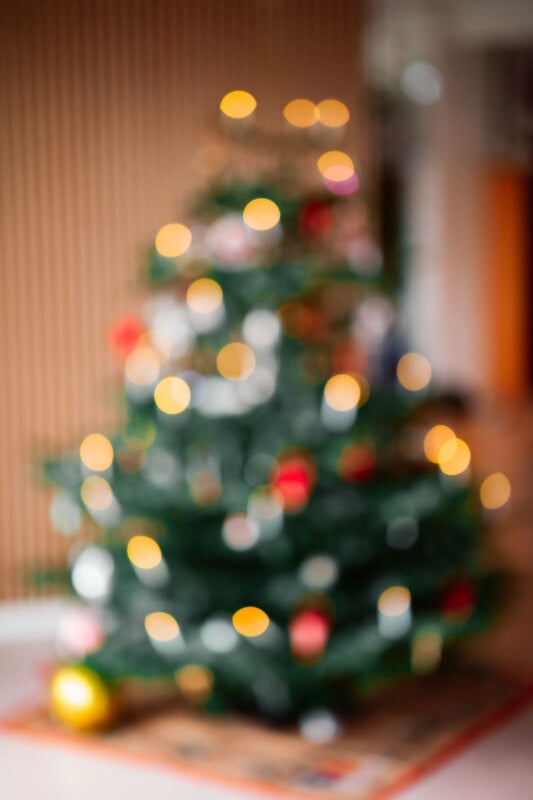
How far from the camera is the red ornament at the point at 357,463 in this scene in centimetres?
329

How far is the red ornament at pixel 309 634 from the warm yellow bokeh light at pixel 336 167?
1.31m

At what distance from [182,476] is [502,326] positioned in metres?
9.96

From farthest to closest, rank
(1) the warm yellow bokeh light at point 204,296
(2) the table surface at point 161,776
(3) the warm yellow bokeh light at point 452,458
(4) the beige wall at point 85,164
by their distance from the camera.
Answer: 1. (4) the beige wall at point 85,164
2. (3) the warm yellow bokeh light at point 452,458
3. (1) the warm yellow bokeh light at point 204,296
4. (2) the table surface at point 161,776

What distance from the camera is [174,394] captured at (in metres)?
3.35

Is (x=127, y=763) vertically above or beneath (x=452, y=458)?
beneath

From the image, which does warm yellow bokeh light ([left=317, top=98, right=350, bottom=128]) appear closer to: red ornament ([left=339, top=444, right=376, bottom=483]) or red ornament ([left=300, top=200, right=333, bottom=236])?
red ornament ([left=300, top=200, right=333, bottom=236])

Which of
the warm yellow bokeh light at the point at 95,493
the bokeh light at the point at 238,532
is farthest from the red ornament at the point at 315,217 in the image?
the warm yellow bokeh light at the point at 95,493

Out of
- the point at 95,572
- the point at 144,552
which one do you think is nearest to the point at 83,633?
the point at 95,572

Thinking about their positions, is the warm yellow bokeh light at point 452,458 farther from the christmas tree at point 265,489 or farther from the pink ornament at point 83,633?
the pink ornament at point 83,633

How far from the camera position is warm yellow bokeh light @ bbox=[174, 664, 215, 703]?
11.0 ft

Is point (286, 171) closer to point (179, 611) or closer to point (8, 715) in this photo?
point (179, 611)

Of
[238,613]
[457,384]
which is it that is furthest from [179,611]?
[457,384]

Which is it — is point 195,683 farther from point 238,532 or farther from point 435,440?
point 435,440

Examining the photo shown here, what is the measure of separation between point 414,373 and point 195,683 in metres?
1.17
